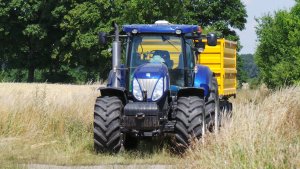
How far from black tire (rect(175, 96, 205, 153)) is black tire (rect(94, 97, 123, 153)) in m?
1.13

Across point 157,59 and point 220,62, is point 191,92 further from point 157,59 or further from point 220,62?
point 220,62

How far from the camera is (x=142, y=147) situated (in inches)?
546

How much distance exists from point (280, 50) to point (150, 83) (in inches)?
1066

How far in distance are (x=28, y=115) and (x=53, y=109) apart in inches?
33.7

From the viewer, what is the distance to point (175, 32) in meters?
13.6

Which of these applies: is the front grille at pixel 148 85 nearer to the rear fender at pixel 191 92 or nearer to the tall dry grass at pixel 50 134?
the rear fender at pixel 191 92

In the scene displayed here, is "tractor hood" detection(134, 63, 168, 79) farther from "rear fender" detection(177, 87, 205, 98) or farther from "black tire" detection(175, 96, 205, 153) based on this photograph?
"black tire" detection(175, 96, 205, 153)

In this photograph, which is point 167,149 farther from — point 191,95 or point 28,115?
point 28,115

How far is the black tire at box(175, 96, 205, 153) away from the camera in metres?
12.2

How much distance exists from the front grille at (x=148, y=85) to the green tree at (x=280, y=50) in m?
22.6

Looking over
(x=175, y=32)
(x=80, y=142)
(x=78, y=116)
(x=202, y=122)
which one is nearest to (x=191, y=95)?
(x=202, y=122)

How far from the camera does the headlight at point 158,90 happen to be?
12.5 m

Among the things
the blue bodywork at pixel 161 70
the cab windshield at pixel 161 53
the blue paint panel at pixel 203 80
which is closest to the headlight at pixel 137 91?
the blue bodywork at pixel 161 70

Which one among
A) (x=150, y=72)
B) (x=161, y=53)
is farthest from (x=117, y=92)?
(x=161, y=53)
